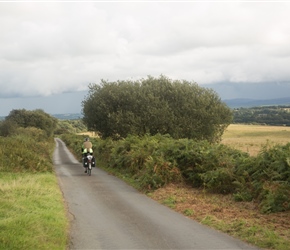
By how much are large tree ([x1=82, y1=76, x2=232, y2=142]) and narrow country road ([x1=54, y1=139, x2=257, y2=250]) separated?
20780mm

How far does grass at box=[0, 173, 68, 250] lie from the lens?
26.9ft

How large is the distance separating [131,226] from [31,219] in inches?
110

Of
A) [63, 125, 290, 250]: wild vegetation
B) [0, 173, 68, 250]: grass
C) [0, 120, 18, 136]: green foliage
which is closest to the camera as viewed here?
[0, 173, 68, 250]: grass

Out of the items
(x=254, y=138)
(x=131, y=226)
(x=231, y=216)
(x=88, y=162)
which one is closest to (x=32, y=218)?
(x=131, y=226)

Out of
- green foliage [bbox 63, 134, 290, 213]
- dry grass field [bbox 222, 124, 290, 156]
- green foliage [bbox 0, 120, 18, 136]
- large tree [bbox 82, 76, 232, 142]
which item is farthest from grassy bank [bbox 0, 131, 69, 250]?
green foliage [bbox 0, 120, 18, 136]

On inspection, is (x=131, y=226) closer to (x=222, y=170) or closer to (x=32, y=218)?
(x=32, y=218)

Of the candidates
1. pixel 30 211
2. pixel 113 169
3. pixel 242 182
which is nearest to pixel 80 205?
pixel 30 211

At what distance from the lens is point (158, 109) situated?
36.9 metres

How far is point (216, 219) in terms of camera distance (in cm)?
1116

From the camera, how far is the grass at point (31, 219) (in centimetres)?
821

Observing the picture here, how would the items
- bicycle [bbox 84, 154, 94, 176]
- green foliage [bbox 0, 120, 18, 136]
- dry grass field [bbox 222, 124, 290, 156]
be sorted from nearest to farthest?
bicycle [bbox 84, 154, 94, 176]
dry grass field [bbox 222, 124, 290, 156]
green foliage [bbox 0, 120, 18, 136]

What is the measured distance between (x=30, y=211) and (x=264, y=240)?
6933 millimetres

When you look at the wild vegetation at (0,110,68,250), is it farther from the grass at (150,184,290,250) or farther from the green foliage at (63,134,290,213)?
the green foliage at (63,134,290,213)

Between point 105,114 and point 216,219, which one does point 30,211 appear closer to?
point 216,219
